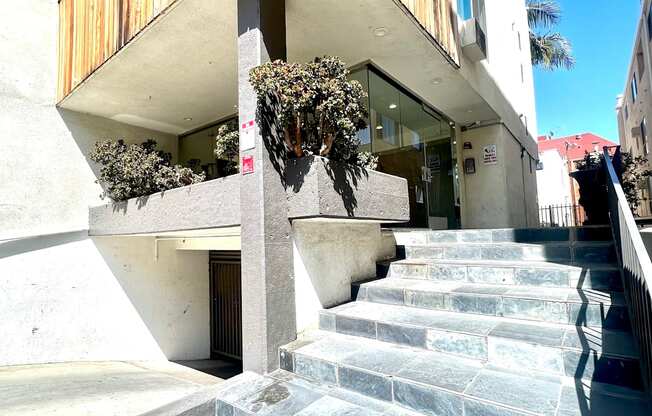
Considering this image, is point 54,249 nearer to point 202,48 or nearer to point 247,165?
point 202,48

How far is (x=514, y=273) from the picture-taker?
3.58 meters

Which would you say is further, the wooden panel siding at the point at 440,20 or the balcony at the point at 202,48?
the wooden panel siding at the point at 440,20

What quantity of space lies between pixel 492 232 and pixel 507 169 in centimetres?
370

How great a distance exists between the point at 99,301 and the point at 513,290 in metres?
5.53

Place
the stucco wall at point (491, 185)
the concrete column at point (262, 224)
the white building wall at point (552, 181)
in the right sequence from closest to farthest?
the concrete column at point (262, 224)
the stucco wall at point (491, 185)
the white building wall at point (552, 181)

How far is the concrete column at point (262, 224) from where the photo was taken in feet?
9.96

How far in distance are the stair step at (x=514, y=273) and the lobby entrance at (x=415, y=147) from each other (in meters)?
1.88

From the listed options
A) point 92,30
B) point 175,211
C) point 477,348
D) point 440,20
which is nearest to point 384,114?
point 440,20

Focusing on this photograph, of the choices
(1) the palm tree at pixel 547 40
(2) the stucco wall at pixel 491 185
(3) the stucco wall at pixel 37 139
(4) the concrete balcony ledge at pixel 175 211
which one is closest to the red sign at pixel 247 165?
(4) the concrete balcony ledge at pixel 175 211

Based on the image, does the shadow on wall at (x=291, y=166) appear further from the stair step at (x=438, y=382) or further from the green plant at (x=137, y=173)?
the green plant at (x=137, y=173)

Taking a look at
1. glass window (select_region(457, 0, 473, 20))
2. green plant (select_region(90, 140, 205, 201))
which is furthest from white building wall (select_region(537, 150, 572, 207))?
green plant (select_region(90, 140, 205, 201))

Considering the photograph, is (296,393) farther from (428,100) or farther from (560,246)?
(428,100)

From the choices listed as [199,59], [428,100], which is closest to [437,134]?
[428,100]

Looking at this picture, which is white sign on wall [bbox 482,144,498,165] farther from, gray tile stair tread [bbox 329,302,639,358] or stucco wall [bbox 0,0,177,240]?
stucco wall [bbox 0,0,177,240]
